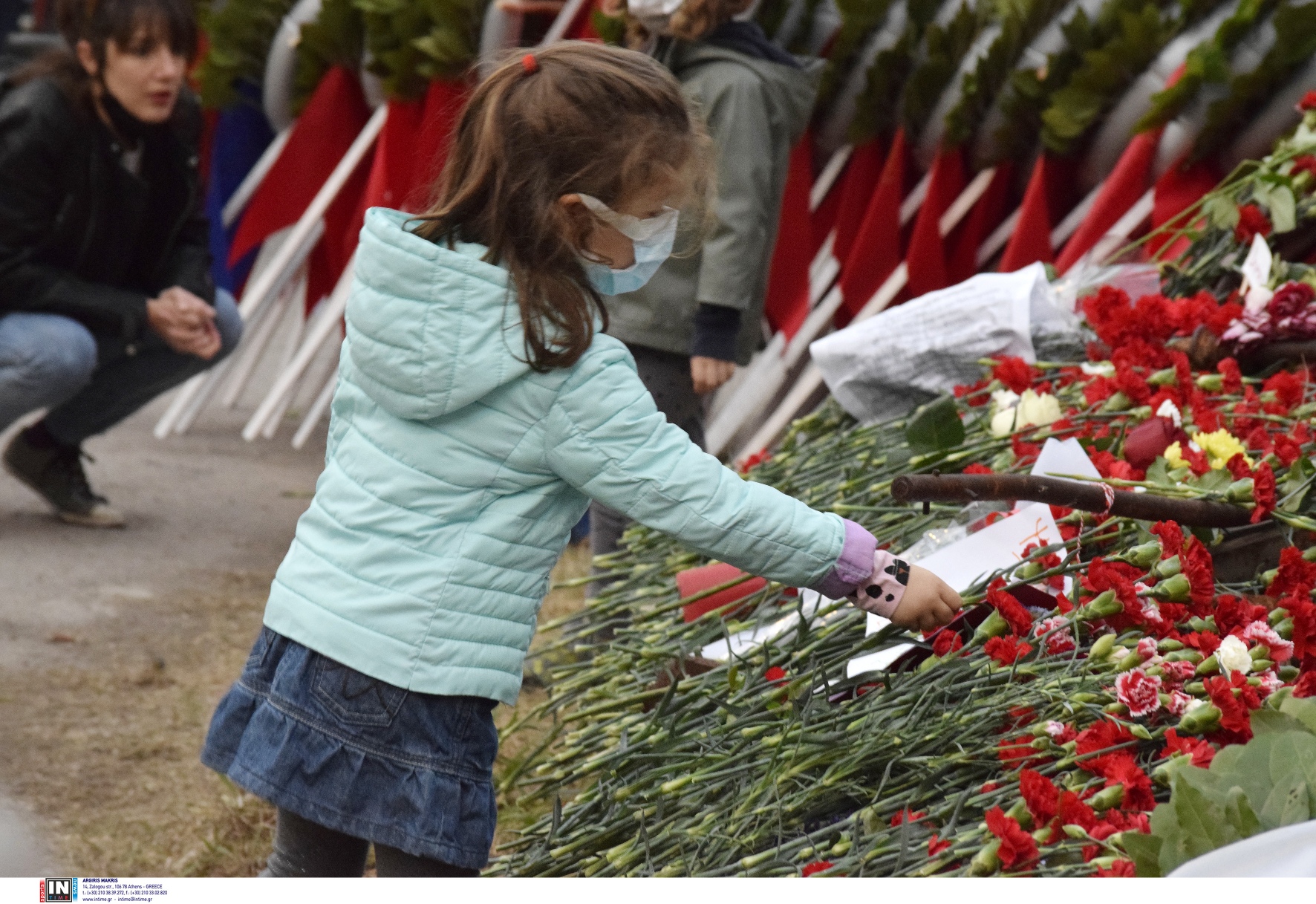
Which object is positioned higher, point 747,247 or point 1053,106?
point 1053,106

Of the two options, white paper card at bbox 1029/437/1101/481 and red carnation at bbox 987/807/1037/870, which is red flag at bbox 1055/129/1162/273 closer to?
white paper card at bbox 1029/437/1101/481

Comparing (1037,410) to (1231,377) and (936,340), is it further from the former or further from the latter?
(936,340)

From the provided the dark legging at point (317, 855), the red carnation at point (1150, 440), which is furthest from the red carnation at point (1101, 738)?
the dark legging at point (317, 855)

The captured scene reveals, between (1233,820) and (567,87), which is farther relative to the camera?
(567,87)

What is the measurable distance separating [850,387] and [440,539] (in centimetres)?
122

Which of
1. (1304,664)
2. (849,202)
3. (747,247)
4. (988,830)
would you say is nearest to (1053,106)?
(849,202)

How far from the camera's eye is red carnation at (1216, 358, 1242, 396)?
6.28 ft

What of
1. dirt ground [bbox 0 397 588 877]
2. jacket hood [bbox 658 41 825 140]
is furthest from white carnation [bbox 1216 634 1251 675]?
jacket hood [bbox 658 41 825 140]

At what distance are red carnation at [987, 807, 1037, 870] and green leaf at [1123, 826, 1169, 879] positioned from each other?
0.29 feet

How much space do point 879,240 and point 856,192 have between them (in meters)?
0.19

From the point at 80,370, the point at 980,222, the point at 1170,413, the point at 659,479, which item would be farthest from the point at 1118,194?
the point at 80,370

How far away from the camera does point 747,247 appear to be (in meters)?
2.51

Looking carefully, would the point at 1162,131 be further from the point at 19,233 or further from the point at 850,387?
the point at 19,233
